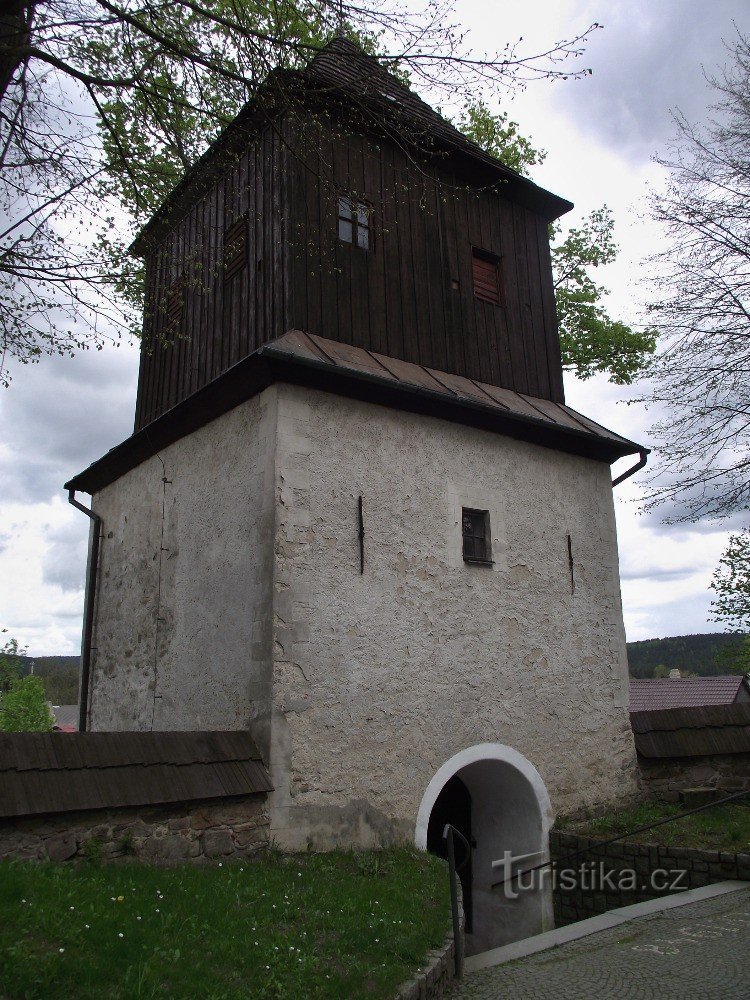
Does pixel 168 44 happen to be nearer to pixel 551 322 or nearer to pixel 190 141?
pixel 190 141

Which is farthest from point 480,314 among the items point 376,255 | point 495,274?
point 376,255

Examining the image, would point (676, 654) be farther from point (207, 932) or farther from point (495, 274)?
point (207, 932)

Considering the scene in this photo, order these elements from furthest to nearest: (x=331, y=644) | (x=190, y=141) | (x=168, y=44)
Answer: (x=331, y=644)
(x=190, y=141)
(x=168, y=44)

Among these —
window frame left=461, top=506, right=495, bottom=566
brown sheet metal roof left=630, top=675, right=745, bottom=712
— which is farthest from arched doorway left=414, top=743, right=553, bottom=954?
brown sheet metal roof left=630, top=675, right=745, bottom=712

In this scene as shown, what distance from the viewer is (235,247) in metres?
9.16

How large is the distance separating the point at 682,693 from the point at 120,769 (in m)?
21.9

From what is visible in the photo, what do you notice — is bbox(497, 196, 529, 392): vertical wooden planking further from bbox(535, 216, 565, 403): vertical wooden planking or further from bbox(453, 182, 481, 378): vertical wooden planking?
bbox(453, 182, 481, 378): vertical wooden planking

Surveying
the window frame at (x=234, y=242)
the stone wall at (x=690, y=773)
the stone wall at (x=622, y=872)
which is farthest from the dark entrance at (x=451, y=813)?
the window frame at (x=234, y=242)

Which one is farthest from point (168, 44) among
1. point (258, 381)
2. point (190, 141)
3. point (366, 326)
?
point (366, 326)

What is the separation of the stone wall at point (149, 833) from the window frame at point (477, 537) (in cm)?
333

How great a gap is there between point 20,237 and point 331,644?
4087mm

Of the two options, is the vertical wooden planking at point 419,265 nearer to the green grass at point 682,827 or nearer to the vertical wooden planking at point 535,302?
the vertical wooden planking at point 535,302

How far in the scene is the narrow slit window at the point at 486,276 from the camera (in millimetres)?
9953

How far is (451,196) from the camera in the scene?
32.4ft
